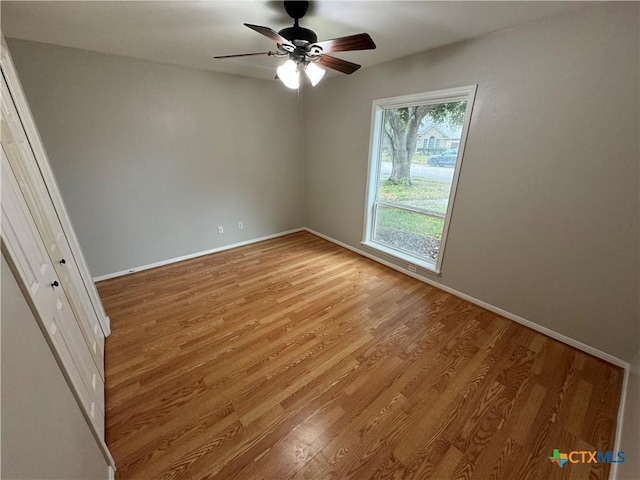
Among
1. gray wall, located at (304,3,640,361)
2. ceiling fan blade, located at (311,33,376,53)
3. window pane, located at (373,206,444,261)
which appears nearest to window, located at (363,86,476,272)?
window pane, located at (373,206,444,261)

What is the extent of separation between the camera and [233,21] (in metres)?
1.83

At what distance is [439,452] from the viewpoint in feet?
4.32

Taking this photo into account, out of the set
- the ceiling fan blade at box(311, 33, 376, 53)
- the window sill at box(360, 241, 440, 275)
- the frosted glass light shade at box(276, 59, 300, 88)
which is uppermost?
the ceiling fan blade at box(311, 33, 376, 53)

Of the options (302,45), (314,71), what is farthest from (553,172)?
(302,45)

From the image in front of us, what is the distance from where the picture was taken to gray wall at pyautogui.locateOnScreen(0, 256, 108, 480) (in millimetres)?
637

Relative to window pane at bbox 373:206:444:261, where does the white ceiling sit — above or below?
above

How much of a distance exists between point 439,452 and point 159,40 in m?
3.64

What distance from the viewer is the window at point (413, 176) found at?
2402 mm

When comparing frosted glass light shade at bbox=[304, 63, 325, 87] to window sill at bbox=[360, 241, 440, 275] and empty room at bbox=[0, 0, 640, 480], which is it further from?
window sill at bbox=[360, 241, 440, 275]

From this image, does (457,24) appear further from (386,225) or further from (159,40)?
(159,40)

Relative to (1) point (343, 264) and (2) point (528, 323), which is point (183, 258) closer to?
(1) point (343, 264)

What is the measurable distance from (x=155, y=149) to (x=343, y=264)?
2.72 meters

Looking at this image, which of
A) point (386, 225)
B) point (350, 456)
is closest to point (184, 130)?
point (386, 225)

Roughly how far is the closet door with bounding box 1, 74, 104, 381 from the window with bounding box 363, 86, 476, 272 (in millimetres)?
2937
